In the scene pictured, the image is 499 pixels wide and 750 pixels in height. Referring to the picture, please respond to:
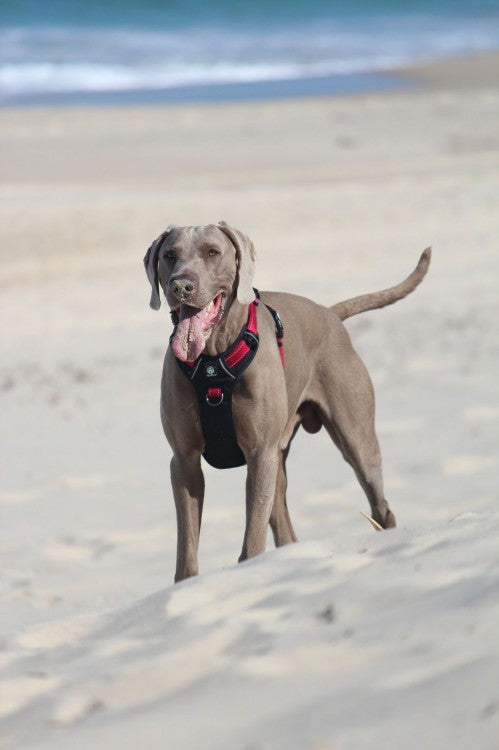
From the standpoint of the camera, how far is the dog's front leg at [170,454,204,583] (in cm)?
501

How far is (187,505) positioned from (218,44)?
4094cm

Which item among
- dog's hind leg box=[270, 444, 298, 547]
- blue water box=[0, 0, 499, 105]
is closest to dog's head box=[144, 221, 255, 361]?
dog's hind leg box=[270, 444, 298, 547]

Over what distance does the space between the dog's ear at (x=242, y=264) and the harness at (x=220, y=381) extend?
17 cm

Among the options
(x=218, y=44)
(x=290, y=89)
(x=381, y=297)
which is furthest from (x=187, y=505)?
(x=218, y=44)

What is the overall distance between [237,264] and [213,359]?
1.24 ft

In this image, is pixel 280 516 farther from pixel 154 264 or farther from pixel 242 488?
pixel 242 488

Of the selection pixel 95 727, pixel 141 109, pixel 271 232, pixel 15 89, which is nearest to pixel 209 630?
pixel 95 727

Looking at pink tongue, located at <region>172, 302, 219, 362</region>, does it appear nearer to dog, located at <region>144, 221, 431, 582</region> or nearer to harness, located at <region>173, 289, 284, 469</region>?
dog, located at <region>144, 221, 431, 582</region>

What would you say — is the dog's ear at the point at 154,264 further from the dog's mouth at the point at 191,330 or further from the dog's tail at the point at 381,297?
the dog's tail at the point at 381,297

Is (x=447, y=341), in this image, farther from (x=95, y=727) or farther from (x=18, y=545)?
(x=95, y=727)

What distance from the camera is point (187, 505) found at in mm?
5051

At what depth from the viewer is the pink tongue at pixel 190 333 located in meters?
4.64

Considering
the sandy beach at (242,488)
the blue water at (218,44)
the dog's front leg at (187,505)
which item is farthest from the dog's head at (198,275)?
the blue water at (218,44)

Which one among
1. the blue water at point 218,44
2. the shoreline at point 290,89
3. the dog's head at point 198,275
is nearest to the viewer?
the dog's head at point 198,275
